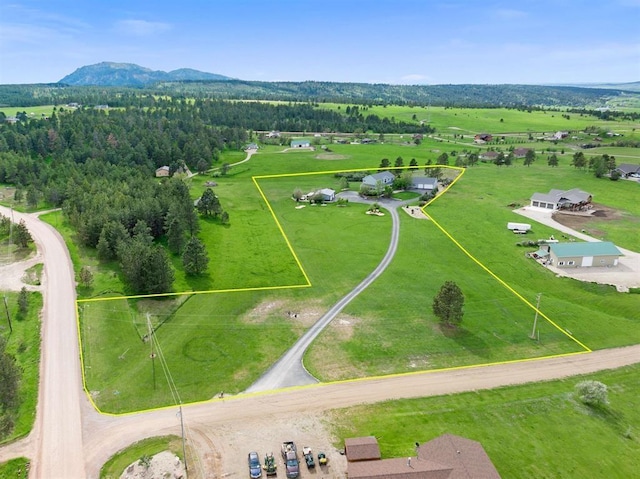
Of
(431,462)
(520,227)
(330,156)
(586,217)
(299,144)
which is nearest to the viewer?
(431,462)

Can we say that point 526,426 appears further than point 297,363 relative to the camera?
No

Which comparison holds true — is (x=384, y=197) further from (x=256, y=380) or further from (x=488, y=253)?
(x=256, y=380)

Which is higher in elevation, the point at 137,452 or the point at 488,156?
the point at 488,156

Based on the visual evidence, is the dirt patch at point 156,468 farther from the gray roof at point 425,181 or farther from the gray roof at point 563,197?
the gray roof at point 425,181

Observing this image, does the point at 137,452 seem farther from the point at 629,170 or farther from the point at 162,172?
the point at 629,170

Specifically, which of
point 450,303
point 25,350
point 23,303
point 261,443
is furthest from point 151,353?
point 450,303

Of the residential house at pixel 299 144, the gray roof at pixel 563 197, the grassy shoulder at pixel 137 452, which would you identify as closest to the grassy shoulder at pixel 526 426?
the grassy shoulder at pixel 137 452

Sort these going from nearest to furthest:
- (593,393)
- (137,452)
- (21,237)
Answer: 1. (137,452)
2. (593,393)
3. (21,237)
